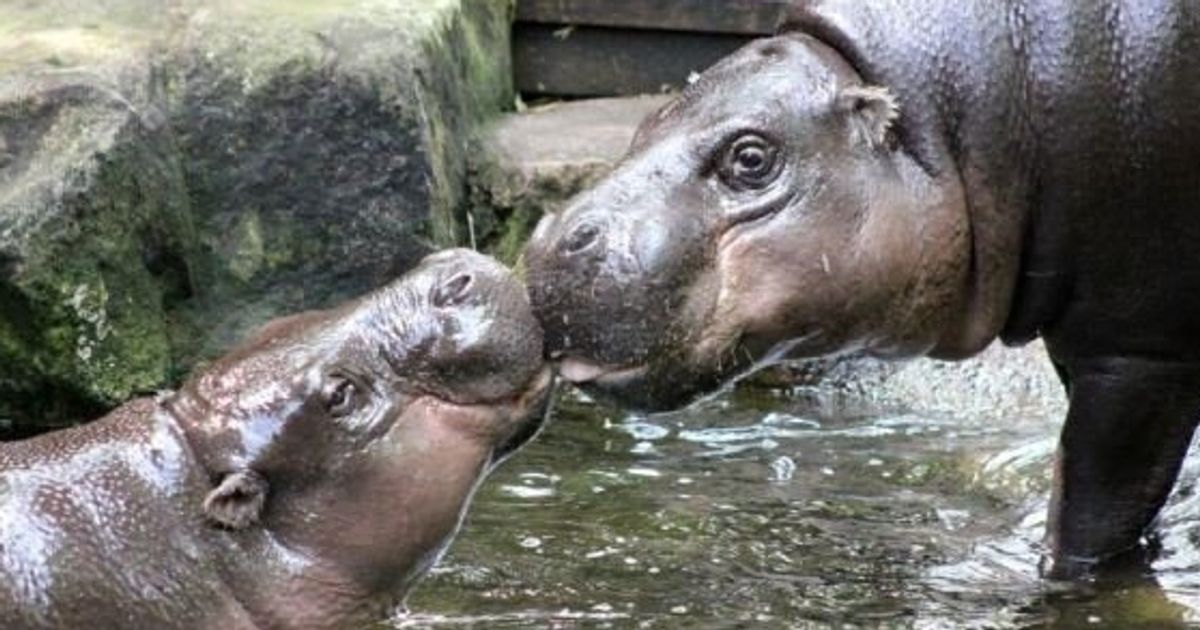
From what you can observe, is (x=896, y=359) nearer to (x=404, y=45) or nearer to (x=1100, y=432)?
(x=1100, y=432)

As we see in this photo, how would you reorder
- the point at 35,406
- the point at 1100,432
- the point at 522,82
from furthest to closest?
the point at 522,82 → the point at 35,406 → the point at 1100,432

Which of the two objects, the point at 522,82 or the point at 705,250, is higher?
the point at 705,250

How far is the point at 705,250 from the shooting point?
514cm

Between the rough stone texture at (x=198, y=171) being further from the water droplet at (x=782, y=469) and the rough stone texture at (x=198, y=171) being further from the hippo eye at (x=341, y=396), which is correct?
the hippo eye at (x=341, y=396)

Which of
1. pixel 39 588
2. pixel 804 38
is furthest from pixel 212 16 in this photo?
pixel 39 588

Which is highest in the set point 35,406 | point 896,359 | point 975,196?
point 975,196

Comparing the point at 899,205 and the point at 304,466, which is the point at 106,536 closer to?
the point at 304,466

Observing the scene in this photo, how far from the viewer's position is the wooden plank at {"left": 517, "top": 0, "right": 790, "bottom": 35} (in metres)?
9.71

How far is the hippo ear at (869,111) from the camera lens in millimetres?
5281

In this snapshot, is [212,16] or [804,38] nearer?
[804,38]

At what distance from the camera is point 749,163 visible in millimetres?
5230

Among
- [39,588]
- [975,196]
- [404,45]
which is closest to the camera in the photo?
[39,588]

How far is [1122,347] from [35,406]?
3594mm

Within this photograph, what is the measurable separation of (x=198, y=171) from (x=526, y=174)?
1.11 metres
